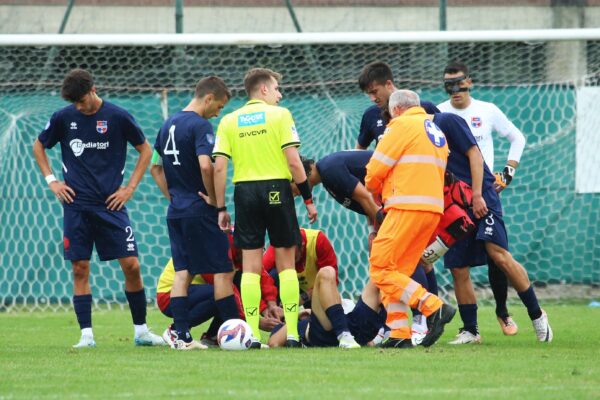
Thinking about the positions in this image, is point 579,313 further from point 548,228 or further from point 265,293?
point 265,293

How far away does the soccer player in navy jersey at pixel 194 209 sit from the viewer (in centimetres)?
863

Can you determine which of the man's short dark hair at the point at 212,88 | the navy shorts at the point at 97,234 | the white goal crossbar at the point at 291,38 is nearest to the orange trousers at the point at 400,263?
the man's short dark hair at the point at 212,88

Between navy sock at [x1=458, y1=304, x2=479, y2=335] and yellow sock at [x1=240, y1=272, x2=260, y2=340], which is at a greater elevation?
yellow sock at [x1=240, y1=272, x2=260, y2=340]

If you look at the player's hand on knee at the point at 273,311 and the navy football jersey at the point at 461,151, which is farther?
the player's hand on knee at the point at 273,311

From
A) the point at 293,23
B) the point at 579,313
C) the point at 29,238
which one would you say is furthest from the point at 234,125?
the point at 293,23

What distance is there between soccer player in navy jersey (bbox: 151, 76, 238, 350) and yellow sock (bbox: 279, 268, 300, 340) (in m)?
0.46

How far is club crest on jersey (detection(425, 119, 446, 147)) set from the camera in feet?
26.7

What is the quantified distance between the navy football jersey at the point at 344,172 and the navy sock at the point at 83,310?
213cm

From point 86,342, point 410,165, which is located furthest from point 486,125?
point 86,342

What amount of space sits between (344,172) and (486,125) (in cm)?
212

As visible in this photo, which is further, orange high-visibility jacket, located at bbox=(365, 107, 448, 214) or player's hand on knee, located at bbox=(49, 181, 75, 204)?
player's hand on knee, located at bbox=(49, 181, 75, 204)

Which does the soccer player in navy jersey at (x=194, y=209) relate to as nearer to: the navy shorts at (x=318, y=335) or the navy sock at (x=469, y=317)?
the navy shorts at (x=318, y=335)

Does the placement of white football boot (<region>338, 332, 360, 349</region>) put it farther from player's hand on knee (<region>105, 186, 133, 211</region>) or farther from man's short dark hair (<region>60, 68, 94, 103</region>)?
man's short dark hair (<region>60, 68, 94, 103</region>)

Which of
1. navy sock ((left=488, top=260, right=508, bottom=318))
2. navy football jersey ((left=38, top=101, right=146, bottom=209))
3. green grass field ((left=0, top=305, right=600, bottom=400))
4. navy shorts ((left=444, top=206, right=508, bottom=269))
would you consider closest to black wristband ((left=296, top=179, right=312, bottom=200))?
green grass field ((left=0, top=305, right=600, bottom=400))
